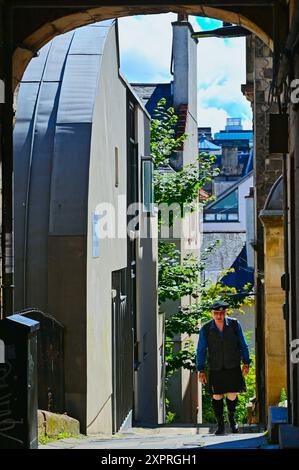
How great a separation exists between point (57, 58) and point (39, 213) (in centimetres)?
262

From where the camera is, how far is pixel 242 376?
10359 mm

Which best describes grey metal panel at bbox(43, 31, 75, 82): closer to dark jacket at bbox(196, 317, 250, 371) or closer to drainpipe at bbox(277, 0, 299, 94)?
dark jacket at bbox(196, 317, 250, 371)

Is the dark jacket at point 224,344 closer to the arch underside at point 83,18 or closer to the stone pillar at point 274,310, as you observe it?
the arch underside at point 83,18

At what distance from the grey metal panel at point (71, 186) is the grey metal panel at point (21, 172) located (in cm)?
46

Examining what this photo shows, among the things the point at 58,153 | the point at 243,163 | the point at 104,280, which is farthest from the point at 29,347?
the point at 243,163

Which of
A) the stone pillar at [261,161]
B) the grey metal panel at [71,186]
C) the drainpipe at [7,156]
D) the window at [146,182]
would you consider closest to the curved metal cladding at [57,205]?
the grey metal panel at [71,186]

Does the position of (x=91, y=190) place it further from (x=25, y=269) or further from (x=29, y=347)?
(x=29, y=347)

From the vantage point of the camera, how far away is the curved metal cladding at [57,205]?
11484 millimetres

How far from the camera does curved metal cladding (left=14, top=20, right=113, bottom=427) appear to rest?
1148 centimetres

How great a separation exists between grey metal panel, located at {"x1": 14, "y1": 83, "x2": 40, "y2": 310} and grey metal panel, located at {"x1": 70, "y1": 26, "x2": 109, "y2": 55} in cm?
91

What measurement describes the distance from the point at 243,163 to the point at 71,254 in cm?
5568

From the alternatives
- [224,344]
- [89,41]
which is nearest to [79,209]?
[224,344]

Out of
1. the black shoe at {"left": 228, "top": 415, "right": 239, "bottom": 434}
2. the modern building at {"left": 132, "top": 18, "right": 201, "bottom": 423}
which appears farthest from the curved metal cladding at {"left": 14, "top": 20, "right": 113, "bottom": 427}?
the modern building at {"left": 132, "top": 18, "right": 201, "bottom": 423}

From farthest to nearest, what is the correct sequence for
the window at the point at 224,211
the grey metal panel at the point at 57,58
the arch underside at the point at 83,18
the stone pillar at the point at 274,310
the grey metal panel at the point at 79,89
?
1. the window at the point at 224,211
2. the stone pillar at the point at 274,310
3. the grey metal panel at the point at 57,58
4. the grey metal panel at the point at 79,89
5. the arch underside at the point at 83,18
